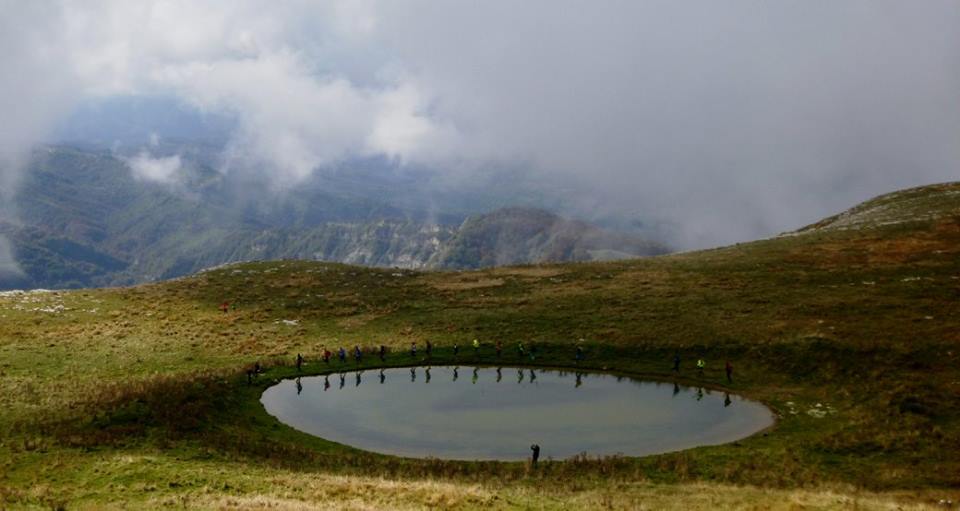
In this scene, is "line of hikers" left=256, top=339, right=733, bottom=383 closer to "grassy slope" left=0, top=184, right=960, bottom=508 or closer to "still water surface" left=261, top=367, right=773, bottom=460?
"grassy slope" left=0, top=184, right=960, bottom=508

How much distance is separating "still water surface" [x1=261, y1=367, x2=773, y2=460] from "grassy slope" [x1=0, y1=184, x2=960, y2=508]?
2787 mm

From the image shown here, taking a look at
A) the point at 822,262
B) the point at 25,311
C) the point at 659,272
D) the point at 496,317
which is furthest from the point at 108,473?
the point at 822,262

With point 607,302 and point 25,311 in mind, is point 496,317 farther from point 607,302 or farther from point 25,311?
point 25,311

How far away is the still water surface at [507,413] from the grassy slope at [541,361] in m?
2.79

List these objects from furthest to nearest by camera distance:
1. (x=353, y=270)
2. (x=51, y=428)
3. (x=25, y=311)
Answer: (x=353, y=270)
(x=25, y=311)
(x=51, y=428)

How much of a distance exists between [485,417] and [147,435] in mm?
25320

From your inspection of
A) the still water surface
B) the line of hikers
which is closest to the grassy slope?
the line of hikers

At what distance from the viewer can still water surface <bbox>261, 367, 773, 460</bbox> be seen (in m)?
46.7

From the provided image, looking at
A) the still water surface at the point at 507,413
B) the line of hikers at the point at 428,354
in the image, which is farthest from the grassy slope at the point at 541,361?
the still water surface at the point at 507,413

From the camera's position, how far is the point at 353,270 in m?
120

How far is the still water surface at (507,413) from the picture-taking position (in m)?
46.7

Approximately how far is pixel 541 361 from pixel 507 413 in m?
17.4

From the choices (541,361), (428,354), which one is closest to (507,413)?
(541,361)

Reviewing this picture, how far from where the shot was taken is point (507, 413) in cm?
5356
